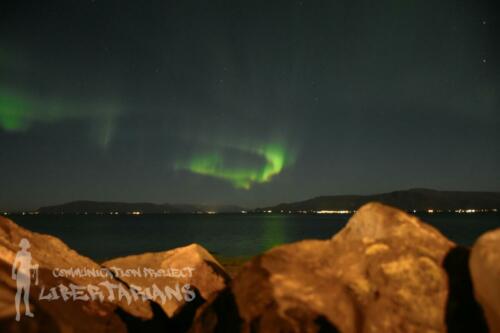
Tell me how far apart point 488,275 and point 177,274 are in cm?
799

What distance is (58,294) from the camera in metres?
7.26

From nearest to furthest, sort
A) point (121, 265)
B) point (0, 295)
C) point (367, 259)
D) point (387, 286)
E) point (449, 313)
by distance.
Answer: point (0, 295) → point (449, 313) → point (387, 286) → point (367, 259) → point (121, 265)

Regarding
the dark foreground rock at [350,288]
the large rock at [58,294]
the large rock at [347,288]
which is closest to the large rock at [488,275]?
the dark foreground rock at [350,288]

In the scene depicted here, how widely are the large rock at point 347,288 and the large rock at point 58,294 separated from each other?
2432 mm

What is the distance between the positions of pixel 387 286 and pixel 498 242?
5.54ft

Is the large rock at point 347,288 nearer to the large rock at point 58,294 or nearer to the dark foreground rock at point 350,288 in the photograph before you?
the dark foreground rock at point 350,288

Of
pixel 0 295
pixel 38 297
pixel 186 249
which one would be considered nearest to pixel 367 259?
pixel 0 295

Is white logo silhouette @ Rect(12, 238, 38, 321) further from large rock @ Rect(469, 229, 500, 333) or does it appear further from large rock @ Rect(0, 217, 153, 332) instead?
large rock @ Rect(469, 229, 500, 333)

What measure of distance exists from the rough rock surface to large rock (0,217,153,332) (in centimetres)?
90

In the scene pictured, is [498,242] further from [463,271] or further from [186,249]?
[186,249]

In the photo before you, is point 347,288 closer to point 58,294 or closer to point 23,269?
point 58,294

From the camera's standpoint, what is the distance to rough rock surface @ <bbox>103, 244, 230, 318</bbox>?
9.92 meters

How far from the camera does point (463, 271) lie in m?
5.66

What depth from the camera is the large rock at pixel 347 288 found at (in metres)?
5.37
